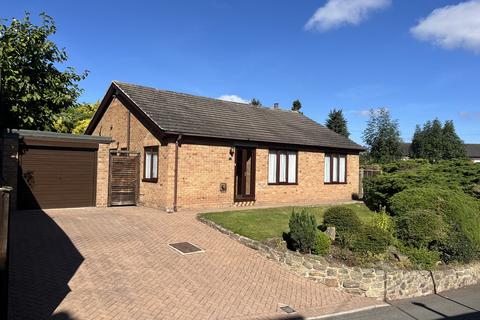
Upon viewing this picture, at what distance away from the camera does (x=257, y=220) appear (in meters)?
14.1

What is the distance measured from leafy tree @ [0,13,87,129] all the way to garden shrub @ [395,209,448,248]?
12.0 metres

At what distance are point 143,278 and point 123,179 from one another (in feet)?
29.9

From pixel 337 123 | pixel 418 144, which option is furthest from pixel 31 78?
pixel 418 144

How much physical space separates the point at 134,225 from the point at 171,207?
300cm

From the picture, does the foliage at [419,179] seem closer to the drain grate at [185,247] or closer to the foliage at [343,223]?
the foliage at [343,223]

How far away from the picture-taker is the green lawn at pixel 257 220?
40.5ft

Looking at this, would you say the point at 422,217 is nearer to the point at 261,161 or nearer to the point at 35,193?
the point at 261,161

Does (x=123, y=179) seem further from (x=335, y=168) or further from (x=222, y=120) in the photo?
(x=335, y=168)

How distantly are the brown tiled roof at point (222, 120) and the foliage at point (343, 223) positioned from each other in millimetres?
6713

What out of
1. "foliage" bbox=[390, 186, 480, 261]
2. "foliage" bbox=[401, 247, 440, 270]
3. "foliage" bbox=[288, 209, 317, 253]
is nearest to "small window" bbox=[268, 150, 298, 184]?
"foliage" bbox=[390, 186, 480, 261]

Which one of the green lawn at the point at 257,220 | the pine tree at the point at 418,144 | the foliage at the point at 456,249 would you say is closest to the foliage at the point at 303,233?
the green lawn at the point at 257,220

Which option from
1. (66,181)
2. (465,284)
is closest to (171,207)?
(66,181)

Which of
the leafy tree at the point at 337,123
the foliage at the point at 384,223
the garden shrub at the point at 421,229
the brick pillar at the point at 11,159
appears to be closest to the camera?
the garden shrub at the point at 421,229

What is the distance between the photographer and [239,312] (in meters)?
7.62
